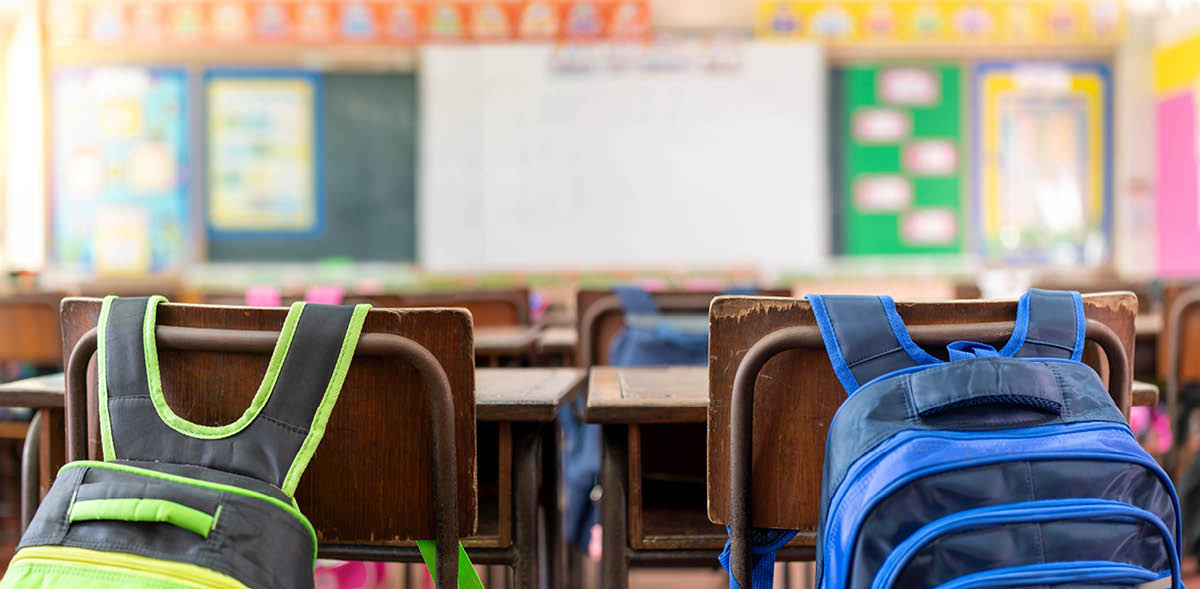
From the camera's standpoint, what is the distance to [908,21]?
16.5 ft

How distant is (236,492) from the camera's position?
0.79 metres

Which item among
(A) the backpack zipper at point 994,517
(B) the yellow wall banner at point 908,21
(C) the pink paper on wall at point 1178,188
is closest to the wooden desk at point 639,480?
(A) the backpack zipper at point 994,517

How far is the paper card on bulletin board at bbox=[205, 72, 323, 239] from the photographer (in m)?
5.00

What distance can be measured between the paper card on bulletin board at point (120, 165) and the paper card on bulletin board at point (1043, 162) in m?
4.64

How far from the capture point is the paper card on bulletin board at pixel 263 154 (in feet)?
16.4

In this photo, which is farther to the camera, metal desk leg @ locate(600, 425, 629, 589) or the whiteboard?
the whiteboard

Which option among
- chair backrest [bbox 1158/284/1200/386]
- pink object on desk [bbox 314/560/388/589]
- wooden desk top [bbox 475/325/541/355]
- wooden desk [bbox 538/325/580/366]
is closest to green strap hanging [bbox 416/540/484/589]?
wooden desk top [bbox 475/325/541/355]

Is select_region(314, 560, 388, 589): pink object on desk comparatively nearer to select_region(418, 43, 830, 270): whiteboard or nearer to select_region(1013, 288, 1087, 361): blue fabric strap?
select_region(1013, 288, 1087, 361): blue fabric strap

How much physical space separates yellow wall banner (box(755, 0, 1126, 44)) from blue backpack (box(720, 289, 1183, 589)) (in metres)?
4.56

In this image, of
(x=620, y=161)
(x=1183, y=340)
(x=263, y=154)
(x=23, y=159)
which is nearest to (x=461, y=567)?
(x=1183, y=340)

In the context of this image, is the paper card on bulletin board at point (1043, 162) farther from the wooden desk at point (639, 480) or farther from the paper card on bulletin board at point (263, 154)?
the wooden desk at point (639, 480)

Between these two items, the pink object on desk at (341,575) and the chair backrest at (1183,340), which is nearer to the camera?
the pink object on desk at (341,575)

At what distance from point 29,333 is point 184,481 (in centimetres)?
197

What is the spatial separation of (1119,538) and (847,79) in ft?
15.2
